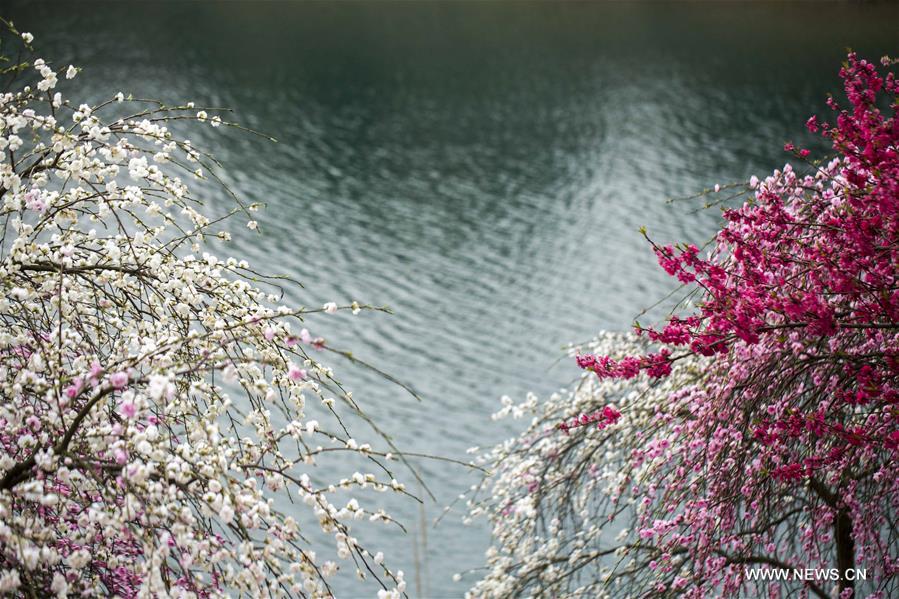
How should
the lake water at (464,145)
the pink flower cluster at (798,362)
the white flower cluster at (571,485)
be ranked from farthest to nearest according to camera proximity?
1. the lake water at (464,145)
2. the white flower cluster at (571,485)
3. the pink flower cluster at (798,362)

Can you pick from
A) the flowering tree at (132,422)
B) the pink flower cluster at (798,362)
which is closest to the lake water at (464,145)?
the pink flower cluster at (798,362)

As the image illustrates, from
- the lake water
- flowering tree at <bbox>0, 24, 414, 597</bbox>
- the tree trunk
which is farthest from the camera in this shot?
the lake water

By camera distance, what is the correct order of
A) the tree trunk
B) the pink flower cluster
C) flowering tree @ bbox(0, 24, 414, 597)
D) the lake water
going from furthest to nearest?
1. the lake water
2. the tree trunk
3. the pink flower cluster
4. flowering tree @ bbox(0, 24, 414, 597)

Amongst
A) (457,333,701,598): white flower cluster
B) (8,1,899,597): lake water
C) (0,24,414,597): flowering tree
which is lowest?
(0,24,414,597): flowering tree

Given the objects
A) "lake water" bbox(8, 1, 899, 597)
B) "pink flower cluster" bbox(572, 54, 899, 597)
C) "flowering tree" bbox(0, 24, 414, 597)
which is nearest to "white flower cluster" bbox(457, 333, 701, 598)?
"pink flower cluster" bbox(572, 54, 899, 597)

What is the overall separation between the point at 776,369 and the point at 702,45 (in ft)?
143

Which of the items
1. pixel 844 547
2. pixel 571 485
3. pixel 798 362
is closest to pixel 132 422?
pixel 798 362

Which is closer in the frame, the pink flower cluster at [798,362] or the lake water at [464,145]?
the pink flower cluster at [798,362]

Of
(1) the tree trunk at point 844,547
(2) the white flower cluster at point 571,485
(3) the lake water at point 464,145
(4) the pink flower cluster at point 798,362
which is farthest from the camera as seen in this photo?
(3) the lake water at point 464,145

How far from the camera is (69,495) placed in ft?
16.0

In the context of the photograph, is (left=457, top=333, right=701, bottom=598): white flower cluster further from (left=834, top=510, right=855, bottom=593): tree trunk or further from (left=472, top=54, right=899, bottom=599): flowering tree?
(left=834, top=510, right=855, bottom=593): tree trunk

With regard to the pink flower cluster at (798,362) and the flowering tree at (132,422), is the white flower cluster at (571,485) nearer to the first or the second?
the pink flower cluster at (798,362)

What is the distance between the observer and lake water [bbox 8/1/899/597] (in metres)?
19.2

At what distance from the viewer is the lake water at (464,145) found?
1923cm
